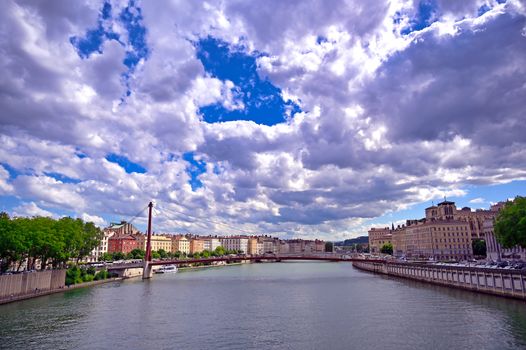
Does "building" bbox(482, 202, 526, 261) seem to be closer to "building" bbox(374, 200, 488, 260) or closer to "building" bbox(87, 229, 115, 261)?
"building" bbox(374, 200, 488, 260)

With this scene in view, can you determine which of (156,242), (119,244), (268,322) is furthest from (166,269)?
(268,322)

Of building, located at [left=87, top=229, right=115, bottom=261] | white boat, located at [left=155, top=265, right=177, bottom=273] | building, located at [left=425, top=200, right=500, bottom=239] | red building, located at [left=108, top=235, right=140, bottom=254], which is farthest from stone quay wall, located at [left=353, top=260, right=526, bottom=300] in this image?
red building, located at [left=108, top=235, right=140, bottom=254]

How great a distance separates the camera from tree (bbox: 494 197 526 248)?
45.8 meters

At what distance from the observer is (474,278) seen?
163 ft

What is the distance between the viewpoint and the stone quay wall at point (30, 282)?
139 ft

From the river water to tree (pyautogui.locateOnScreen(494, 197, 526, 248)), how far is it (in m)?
7.53

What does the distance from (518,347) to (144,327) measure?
957 inches

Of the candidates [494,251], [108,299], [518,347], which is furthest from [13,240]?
[494,251]

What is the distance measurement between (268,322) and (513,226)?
31.0 metres

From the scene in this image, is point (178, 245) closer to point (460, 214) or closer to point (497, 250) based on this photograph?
point (460, 214)

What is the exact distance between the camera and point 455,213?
154 metres

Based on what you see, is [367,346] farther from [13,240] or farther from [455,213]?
[455,213]

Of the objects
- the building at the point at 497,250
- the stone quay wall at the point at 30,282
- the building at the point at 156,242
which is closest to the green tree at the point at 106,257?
the building at the point at 156,242

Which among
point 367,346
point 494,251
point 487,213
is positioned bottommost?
point 367,346
